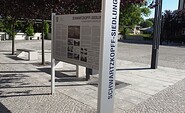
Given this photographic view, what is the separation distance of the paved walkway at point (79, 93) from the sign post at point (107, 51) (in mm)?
1459

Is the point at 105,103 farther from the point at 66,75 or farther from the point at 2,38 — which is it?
the point at 2,38

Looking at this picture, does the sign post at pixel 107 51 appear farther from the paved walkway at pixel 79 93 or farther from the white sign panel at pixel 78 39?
the paved walkway at pixel 79 93

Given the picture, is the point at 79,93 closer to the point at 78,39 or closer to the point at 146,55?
the point at 78,39

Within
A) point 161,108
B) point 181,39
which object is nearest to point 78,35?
point 161,108

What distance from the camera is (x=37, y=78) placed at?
693 cm

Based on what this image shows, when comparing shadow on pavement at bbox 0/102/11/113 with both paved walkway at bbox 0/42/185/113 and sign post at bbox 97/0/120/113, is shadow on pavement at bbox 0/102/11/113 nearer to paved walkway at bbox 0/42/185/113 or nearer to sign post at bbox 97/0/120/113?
paved walkway at bbox 0/42/185/113

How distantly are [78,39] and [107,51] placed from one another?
165 centimetres

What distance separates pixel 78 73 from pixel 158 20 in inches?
178

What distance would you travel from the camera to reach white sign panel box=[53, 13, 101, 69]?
392 cm

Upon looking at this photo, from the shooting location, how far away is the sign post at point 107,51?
283 cm

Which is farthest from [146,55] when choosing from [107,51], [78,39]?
[107,51]

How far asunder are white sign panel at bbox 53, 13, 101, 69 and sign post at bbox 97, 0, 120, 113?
0.80m

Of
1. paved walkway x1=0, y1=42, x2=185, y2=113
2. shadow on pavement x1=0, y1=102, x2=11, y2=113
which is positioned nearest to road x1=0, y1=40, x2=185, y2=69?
paved walkway x1=0, y1=42, x2=185, y2=113

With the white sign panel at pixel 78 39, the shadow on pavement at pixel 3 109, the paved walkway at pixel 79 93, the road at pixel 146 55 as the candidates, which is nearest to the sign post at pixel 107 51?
the white sign panel at pixel 78 39
